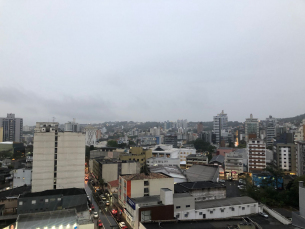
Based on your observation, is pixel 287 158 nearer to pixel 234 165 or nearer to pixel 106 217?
pixel 234 165

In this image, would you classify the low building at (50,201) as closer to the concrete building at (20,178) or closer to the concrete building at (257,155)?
the concrete building at (20,178)

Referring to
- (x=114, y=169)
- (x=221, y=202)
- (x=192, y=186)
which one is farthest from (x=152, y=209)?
(x=114, y=169)

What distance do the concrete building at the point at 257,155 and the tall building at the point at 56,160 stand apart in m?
30.1

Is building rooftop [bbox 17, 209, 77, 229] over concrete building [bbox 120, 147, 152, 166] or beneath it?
over

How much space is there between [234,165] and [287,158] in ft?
30.2

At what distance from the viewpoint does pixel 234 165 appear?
39375mm

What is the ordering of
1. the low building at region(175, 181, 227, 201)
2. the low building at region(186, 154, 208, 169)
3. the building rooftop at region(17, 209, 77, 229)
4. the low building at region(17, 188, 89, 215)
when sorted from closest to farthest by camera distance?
1. the building rooftop at region(17, 209, 77, 229)
2. the low building at region(17, 188, 89, 215)
3. the low building at region(175, 181, 227, 201)
4. the low building at region(186, 154, 208, 169)

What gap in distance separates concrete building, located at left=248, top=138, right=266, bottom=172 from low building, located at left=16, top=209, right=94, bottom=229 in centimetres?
3340

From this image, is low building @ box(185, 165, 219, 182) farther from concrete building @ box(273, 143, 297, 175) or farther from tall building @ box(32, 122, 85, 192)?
tall building @ box(32, 122, 85, 192)

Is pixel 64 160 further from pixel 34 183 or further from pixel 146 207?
pixel 146 207

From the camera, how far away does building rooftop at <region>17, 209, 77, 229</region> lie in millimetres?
12688

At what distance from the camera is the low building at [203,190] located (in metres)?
21.2

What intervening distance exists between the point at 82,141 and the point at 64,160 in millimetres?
2881

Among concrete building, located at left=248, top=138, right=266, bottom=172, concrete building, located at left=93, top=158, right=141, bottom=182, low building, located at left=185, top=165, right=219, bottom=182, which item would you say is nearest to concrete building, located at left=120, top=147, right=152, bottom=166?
concrete building, located at left=93, top=158, right=141, bottom=182
